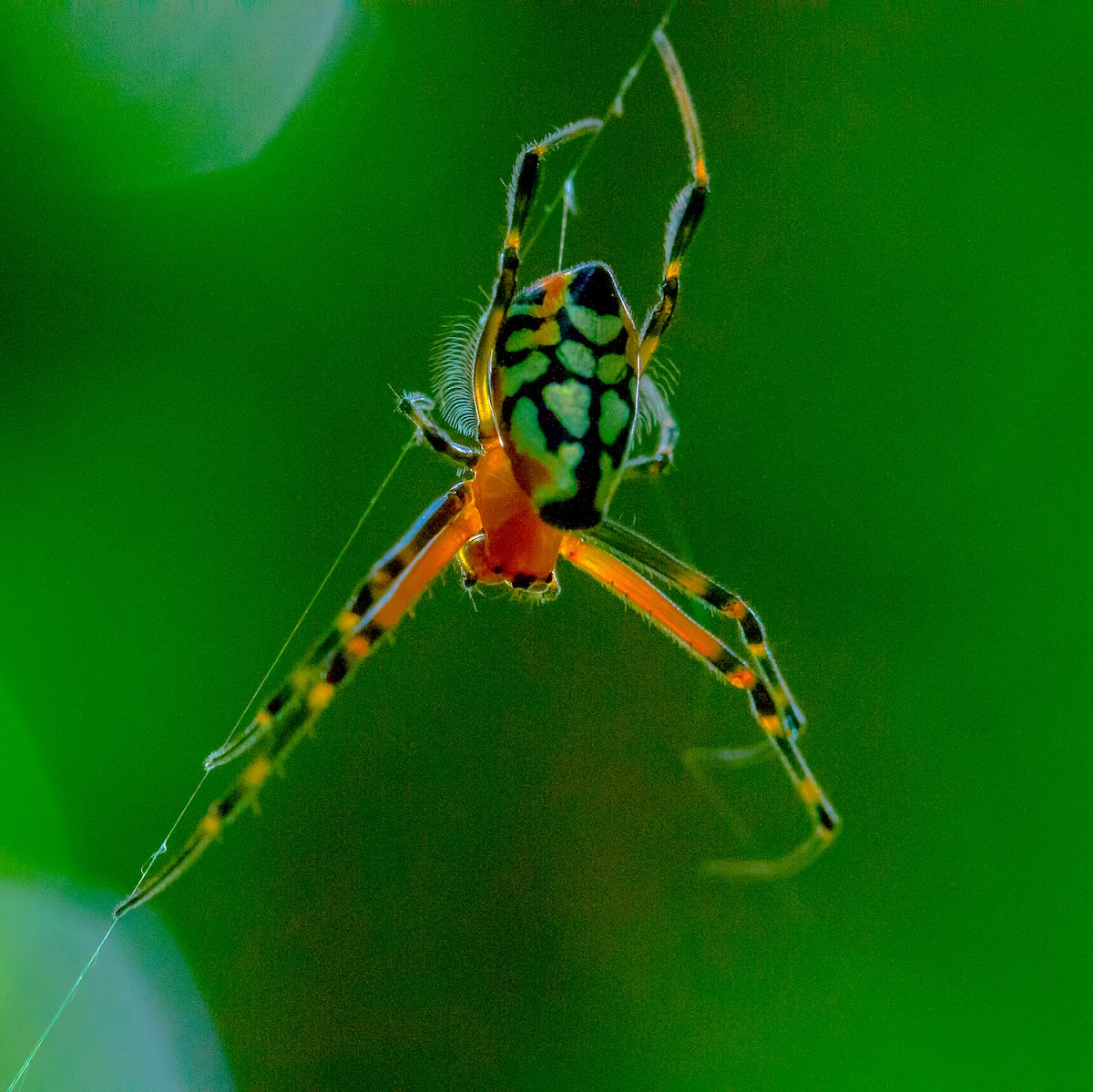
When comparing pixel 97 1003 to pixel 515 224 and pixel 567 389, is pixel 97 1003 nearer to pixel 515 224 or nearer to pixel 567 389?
pixel 567 389

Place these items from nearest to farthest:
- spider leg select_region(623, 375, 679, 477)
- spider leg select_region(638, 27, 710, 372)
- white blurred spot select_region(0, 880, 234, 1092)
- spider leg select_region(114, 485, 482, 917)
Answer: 1. spider leg select_region(114, 485, 482, 917)
2. spider leg select_region(638, 27, 710, 372)
3. spider leg select_region(623, 375, 679, 477)
4. white blurred spot select_region(0, 880, 234, 1092)

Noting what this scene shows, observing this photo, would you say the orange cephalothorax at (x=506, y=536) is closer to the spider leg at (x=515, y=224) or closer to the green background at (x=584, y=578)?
the spider leg at (x=515, y=224)

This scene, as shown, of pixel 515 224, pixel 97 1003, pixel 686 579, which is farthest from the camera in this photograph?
pixel 97 1003

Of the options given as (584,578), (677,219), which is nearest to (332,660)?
(677,219)

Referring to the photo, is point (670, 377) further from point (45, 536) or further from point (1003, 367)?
point (1003, 367)

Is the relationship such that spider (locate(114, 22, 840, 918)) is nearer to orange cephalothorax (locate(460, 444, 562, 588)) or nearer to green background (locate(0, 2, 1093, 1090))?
orange cephalothorax (locate(460, 444, 562, 588))

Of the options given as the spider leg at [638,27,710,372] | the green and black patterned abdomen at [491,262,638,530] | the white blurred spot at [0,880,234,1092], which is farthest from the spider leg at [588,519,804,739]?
the white blurred spot at [0,880,234,1092]

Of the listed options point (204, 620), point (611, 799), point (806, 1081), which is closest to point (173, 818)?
point (204, 620)
